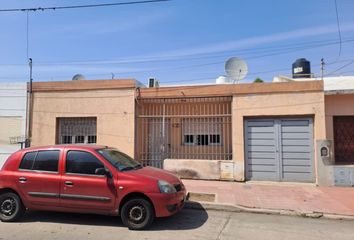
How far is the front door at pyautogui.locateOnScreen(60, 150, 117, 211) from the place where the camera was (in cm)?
638

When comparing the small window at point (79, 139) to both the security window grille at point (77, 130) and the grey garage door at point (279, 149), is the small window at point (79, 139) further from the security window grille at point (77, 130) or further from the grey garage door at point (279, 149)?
the grey garage door at point (279, 149)

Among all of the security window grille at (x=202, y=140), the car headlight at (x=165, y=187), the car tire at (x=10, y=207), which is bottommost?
the car tire at (x=10, y=207)

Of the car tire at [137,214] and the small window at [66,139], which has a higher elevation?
the small window at [66,139]

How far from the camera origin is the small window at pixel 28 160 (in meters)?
6.97

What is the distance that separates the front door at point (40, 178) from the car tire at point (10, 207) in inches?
9.0

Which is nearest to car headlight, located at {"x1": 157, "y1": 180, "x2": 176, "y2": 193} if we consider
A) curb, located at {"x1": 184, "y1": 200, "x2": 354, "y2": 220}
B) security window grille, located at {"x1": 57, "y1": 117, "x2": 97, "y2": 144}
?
curb, located at {"x1": 184, "y1": 200, "x2": 354, "y2": 220}

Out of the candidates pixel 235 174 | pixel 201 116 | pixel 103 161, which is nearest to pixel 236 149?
pixel 235 174

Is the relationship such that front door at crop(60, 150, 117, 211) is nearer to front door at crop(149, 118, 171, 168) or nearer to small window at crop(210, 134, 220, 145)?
front door at crop(149, 118, 171, 168)

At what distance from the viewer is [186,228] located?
6.41 metres

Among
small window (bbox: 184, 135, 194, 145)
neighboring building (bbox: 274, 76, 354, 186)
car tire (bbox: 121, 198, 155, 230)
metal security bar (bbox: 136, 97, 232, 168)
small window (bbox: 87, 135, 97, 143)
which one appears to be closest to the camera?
car tire (bbox: 121, 198, 155, 230)

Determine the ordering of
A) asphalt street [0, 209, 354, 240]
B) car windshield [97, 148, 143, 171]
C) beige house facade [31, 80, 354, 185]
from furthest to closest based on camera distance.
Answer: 1. beige house facade [31, 80, 354, 185]
2. car windshield [97, 148, 143, 171]
3. asphalt street [0, 209, 354, 240]

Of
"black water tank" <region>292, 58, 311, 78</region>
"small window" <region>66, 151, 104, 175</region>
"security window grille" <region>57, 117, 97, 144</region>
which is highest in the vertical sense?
"black water tank" <region>292, 58, 311, 78</region>

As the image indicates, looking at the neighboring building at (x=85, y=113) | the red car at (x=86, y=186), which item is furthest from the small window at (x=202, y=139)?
the red car at (x=86, y=186)

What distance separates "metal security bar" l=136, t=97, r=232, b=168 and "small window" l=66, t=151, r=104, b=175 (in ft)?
20.4
